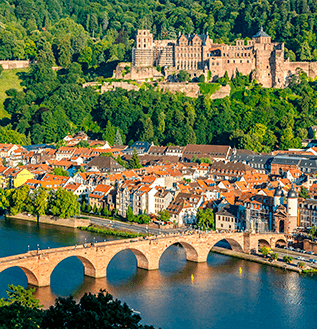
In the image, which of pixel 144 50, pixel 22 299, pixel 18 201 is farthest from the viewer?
pixel 144 50

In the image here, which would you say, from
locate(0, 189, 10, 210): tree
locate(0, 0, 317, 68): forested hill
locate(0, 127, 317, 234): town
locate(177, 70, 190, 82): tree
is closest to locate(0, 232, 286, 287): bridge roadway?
locate(0, 127, 317, 234): town

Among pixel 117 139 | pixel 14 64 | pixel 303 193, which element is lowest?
pixel 303 193

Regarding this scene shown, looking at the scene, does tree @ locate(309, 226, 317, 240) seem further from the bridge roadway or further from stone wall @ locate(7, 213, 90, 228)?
stone wall @ locate(7, 213, 90, 228)

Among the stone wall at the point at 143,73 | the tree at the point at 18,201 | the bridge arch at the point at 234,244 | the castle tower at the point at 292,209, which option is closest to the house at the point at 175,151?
the stone wall at the point at 143,73

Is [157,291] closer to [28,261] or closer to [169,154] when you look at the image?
[28,261]

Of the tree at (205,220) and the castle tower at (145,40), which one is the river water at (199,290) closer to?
the tree at (205,220)

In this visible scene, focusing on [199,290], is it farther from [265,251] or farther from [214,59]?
[214,59]

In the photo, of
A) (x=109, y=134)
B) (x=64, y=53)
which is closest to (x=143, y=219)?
(x=109, y=134)
